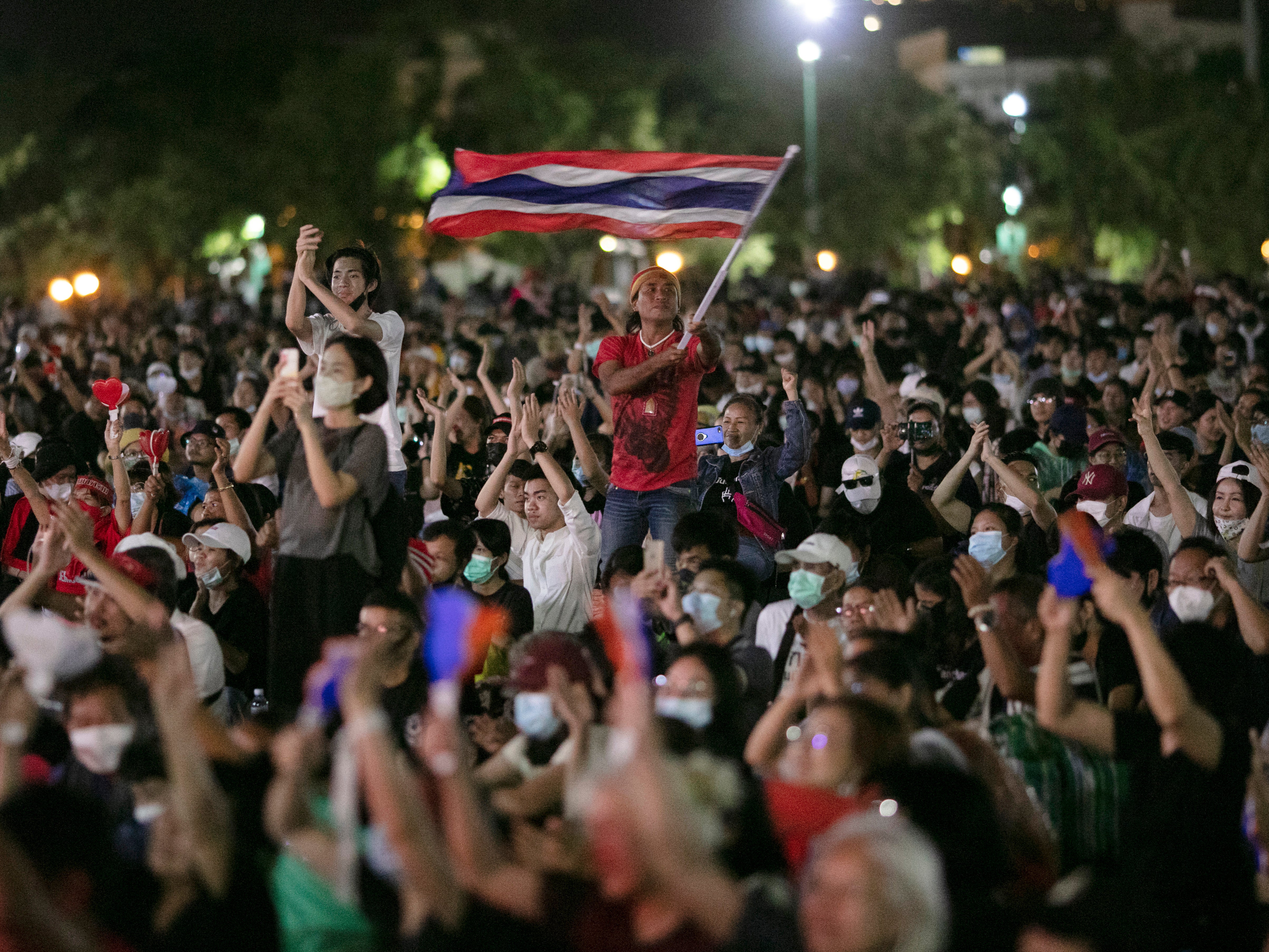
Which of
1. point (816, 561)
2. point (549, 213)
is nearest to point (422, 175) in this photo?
point (549, 213)

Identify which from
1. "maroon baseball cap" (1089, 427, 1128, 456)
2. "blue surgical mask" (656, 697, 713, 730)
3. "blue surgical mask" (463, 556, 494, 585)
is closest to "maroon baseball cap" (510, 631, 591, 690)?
"blue surgical mask" (656, 697, 713, 730)

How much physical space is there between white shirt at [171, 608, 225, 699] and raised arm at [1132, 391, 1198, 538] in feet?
15.2

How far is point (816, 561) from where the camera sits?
24.6ft

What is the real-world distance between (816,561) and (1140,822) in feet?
8.12

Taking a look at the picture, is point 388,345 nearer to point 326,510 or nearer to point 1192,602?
point 326,510

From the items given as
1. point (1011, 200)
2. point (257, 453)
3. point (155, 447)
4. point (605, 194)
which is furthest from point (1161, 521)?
point (1011, 200)

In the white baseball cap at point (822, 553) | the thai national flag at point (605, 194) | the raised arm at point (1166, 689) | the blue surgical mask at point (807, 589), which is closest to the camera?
the raised arm at point (1166, 689)

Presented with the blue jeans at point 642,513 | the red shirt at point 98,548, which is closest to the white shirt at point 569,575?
the blue jeans at point 642,513

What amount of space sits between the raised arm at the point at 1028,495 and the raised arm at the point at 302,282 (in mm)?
3672

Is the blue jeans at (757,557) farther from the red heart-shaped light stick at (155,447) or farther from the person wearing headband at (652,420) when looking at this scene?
the red heart-shaped light stick at (155,447)

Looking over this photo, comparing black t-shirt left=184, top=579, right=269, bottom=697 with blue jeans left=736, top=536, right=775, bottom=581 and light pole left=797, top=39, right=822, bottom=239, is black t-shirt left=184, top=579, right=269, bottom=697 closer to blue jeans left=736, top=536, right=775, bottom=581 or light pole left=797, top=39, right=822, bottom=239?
blue jeans left=736, top=536, right=775, bottom=581

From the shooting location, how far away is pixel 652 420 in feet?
28.1

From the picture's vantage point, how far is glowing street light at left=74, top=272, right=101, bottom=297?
21.5m

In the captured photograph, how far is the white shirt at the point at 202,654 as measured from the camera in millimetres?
7059
